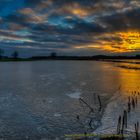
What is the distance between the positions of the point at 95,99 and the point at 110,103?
73.9 inches

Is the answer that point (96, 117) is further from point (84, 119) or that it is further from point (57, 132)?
point (57, 132)

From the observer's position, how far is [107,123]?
14.2m

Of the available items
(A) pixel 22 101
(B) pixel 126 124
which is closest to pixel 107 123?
(B) pixel 126 124

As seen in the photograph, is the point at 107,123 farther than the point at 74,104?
No

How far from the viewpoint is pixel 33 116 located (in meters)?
16.0

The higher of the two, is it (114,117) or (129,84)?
(129,84)

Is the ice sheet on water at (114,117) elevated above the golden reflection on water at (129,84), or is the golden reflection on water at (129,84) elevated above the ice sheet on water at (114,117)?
the golden reflection on water at (129,84)

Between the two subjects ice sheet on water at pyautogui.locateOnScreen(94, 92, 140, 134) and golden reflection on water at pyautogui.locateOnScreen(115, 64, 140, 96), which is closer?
ice sheet on water at pyautogui.locateOnScreen(94, 92, 140, 134)

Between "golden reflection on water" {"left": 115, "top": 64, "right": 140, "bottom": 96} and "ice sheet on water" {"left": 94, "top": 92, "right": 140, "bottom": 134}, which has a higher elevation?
"golden reflection on water" {"left": 115, "top": 64, "right": 140, "bottom": 96}

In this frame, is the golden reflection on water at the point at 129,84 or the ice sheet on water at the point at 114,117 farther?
the golden reflection on water at the point at 129,84

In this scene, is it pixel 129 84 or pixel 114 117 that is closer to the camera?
pixel 114 117

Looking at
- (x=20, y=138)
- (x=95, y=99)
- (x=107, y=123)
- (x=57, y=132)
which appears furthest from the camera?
(x=95, y=99)

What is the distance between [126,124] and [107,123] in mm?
1288

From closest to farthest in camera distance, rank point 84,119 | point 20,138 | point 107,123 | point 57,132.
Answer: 1. point 20,138
2. point 57,132
3. point 107,123
4. point 84,119
